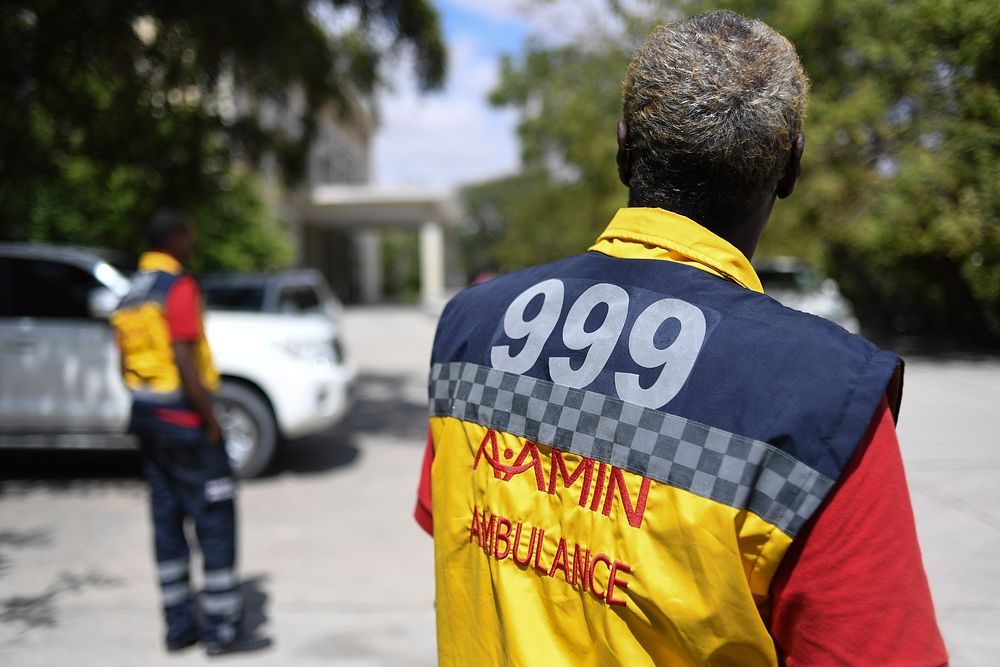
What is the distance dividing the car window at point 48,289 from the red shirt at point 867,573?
6.55 metres

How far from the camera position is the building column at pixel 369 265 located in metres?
50.1

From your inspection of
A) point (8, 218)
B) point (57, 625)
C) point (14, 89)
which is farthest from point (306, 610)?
point (8, 218)

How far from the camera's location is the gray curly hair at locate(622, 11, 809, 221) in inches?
45.3

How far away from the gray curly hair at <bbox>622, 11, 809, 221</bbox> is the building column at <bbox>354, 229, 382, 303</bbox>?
46.7 metres

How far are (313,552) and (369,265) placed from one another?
161ft

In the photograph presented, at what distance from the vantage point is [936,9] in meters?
1.73

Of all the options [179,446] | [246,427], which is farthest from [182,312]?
[246,427]

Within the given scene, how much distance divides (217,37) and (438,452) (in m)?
7.23

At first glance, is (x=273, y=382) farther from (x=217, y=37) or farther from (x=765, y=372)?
(x=765, y=372)

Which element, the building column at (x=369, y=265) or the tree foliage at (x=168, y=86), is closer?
the tree foliage at (x=168, y=86)

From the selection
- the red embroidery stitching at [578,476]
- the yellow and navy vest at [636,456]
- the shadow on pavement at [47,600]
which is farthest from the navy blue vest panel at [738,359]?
the shadow on pavement at [47,600]

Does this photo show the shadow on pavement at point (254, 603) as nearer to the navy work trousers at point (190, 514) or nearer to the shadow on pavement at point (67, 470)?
the navy work trousers at point (190, 514)

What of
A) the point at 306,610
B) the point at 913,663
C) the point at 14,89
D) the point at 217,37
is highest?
the point at 217,37

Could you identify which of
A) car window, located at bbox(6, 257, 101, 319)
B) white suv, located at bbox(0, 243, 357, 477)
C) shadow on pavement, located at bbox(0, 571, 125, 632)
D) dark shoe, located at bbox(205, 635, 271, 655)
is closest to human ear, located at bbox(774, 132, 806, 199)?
dark shoe, located at bbox(205, 635, 271, 655)
